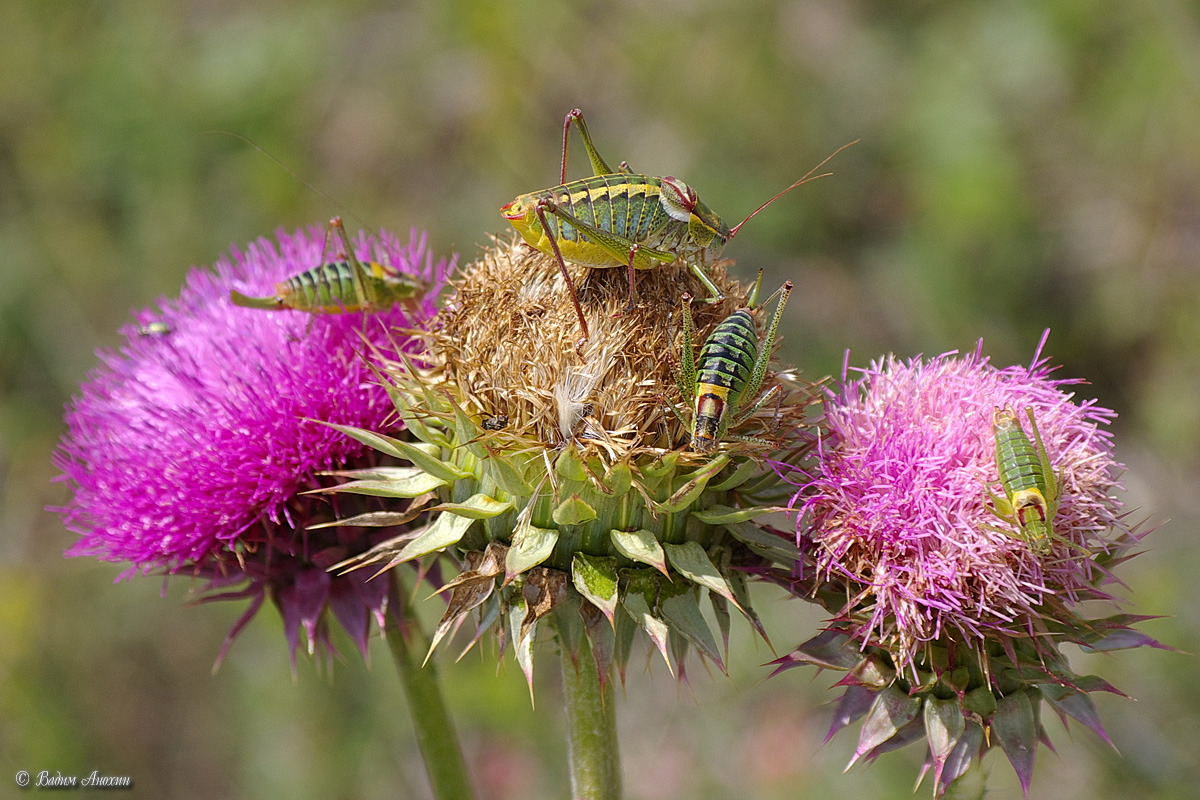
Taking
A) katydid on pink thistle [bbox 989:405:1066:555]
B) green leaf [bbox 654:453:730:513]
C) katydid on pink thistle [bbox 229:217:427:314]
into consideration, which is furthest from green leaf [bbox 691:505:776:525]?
katydid on pink thistle [bbox 229:217:427:314]

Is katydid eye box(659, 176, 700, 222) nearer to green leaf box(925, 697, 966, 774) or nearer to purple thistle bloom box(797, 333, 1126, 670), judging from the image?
purple thistle bloom box(797, 333, 1126, 670)

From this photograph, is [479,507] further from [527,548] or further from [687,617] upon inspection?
[687,617]

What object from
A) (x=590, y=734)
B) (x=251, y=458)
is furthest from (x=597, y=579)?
(x=251, y=458)

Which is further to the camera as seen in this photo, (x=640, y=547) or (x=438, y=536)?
(x=438, y=536)

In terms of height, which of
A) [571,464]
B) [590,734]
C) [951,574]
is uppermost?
[571,464]

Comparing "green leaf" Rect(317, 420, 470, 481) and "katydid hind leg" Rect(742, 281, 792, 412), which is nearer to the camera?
"katydid hind leg" Rect(742, 281, 792, 412)

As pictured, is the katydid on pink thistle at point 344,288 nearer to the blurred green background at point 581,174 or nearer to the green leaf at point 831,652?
the green leaf at point 831,652
